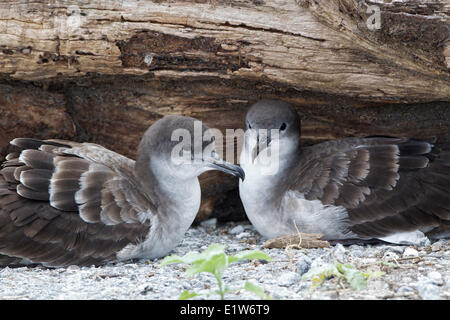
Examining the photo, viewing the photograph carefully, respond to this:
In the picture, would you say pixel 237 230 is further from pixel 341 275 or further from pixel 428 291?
pixel 428 291

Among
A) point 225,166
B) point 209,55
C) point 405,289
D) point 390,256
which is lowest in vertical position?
point 390,256

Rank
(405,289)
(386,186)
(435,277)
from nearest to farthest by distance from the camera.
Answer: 1. (405,289)
2. (435,277)
3. (386,186)

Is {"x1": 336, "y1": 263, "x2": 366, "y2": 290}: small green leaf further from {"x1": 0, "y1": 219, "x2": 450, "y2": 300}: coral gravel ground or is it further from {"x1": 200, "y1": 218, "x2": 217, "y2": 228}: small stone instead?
{"x1": 200, "y1": 218, "x2": 217, "y2": 228}: small stone

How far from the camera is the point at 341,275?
3.95 m

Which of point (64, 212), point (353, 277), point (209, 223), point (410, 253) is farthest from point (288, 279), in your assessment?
point (209, 223)

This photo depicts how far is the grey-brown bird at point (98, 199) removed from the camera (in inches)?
197

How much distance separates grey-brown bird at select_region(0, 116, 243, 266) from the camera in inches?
197

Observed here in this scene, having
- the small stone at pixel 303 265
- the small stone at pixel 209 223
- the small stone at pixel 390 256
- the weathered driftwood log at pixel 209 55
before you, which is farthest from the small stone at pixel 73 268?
the small stone at pixel 390 256

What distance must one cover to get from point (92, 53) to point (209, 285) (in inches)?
96.2

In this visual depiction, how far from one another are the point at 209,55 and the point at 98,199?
1622 millimetres

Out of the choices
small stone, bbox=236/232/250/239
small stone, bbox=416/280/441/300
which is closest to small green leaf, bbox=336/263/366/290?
small stone, bbox=416/280/441/300

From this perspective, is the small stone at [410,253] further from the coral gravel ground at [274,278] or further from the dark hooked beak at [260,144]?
the dark hooked beak at [260,144]

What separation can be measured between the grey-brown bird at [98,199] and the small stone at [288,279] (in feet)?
4.58

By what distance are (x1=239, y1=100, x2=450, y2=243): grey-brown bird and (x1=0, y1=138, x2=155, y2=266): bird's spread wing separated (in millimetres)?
1344
